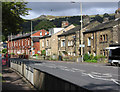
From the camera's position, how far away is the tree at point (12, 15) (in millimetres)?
18763

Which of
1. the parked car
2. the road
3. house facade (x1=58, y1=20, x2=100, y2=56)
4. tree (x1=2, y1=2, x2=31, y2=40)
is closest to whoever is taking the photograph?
the road

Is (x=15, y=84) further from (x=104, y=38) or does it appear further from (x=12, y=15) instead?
(x=104, y=38)

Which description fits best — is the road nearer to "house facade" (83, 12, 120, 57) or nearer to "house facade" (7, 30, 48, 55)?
"house facade" (83, 12, 120, 57)

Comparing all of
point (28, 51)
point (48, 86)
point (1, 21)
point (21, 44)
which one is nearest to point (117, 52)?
point (1, 21)

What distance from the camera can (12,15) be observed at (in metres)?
19.8

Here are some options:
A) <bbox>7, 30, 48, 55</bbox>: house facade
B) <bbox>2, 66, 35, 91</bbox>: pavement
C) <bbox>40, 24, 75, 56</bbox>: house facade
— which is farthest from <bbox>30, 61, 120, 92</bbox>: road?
<bbox>7, 30, 48, 55</bbox>: house facade

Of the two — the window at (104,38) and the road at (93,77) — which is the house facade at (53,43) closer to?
the window at (104,38)

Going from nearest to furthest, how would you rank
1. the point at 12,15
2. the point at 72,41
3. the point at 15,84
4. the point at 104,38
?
the point at 15,84 < the point at 12,15 < the point at 104,38 < the point at 72,41

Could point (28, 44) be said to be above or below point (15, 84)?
above

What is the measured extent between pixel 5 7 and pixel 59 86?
1228cm

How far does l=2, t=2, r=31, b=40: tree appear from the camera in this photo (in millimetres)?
18763

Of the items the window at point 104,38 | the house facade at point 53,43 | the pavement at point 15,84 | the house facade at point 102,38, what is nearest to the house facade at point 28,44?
the house facade at point 53,43

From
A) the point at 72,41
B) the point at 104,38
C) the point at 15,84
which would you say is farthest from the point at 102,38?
the point at 15,84

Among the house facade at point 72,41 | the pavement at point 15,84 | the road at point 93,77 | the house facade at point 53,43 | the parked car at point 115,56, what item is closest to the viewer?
the road at point 93,77
